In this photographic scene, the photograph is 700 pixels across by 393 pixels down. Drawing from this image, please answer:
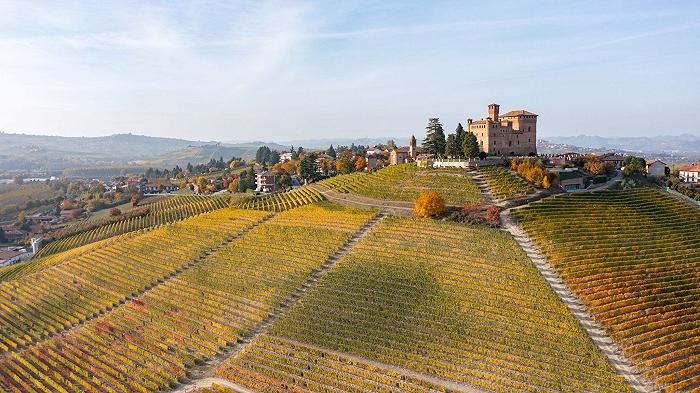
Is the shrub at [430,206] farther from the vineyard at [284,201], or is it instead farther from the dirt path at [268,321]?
the vineyard at [284,201]

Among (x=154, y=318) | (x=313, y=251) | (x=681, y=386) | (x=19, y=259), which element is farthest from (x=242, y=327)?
(x=19, y=259)

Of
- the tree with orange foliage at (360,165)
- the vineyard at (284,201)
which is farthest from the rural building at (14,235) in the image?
the tree with orange foliage at (360,165)

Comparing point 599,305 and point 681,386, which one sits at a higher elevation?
point 599,305

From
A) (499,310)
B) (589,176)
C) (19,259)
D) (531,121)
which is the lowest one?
(19,259)

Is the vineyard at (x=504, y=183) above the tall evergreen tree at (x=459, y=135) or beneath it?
beneath

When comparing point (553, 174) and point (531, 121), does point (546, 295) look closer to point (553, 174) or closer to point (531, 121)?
point (553, 174)
